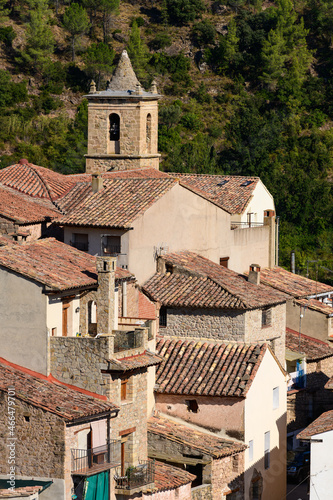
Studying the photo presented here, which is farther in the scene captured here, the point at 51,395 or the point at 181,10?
the point at 181,10

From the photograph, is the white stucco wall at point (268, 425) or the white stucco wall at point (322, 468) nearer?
the white stucco wall at point (322, 468)

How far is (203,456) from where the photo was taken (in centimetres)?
3684

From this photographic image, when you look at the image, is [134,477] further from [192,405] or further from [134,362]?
[192,405]

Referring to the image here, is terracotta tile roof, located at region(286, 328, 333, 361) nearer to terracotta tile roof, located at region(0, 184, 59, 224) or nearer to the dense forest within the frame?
terracotta tile roof, located at region(0, 184, 59, 224)

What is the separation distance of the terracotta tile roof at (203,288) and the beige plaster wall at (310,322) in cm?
496

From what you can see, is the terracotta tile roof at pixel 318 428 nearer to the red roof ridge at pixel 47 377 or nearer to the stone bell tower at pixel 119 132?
the red roof ridge at pixel 47 377

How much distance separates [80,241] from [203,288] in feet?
13.5

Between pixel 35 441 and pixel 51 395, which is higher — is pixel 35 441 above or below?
below

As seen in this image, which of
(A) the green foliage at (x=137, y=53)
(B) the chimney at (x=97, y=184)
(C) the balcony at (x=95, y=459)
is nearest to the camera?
(C) the balcony at (x=95, y=459)

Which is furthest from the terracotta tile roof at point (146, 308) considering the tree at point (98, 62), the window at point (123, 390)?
the tree at point (98, 62)

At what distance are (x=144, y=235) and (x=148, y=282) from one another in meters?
1.40

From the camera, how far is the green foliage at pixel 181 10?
328 ft

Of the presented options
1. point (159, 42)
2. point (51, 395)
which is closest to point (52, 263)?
point (51, 395)

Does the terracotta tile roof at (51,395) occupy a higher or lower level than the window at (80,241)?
lower
